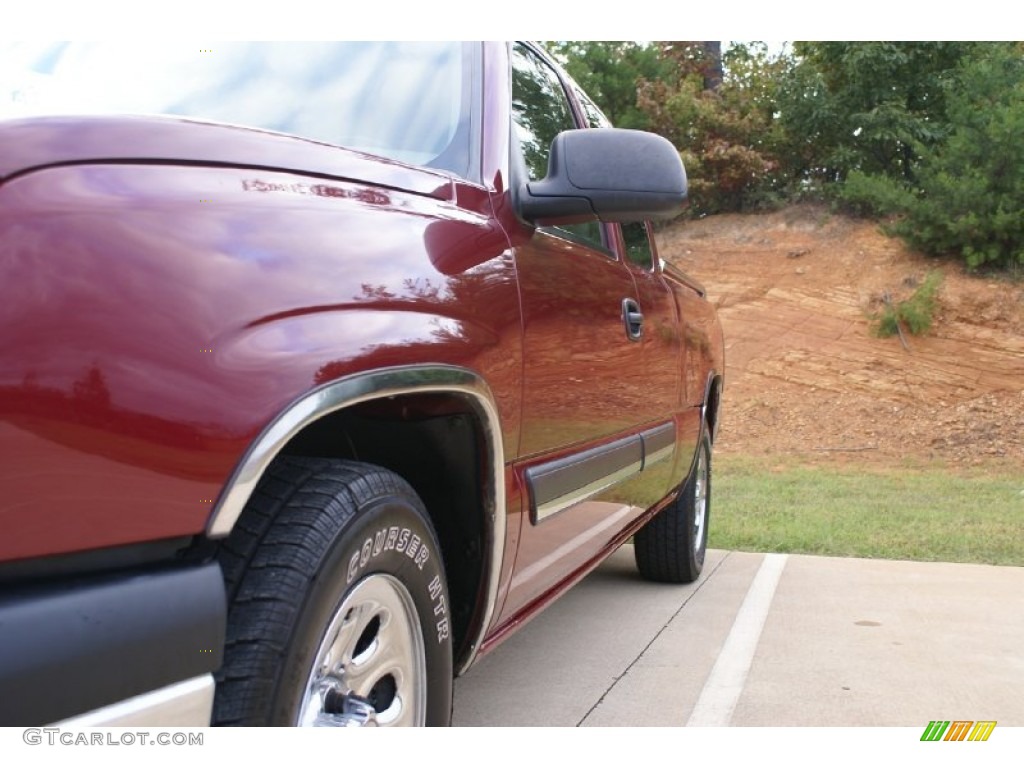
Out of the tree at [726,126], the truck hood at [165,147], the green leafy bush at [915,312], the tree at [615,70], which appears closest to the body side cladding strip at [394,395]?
the truck hood at [165,147]

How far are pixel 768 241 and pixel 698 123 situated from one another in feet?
6.93

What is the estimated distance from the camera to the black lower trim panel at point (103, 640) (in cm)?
130

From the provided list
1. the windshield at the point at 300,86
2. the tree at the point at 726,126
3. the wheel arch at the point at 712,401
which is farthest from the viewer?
the tree at the point at 726,126

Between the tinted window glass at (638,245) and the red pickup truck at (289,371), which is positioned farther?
the tinted window glass at (638,245)

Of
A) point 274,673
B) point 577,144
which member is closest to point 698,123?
point 577,144

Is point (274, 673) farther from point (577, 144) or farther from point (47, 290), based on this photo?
point (577, 144)

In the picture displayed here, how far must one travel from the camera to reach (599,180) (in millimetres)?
2664

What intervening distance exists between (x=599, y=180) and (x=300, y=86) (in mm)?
753

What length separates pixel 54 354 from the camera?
4.51ft

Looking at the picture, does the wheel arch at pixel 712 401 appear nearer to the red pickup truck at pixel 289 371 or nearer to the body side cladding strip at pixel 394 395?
the red pickup truck at pixel 289 371

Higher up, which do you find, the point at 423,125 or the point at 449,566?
the point at 423,125

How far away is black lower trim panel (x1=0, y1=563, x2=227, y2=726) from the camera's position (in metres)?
1.30
